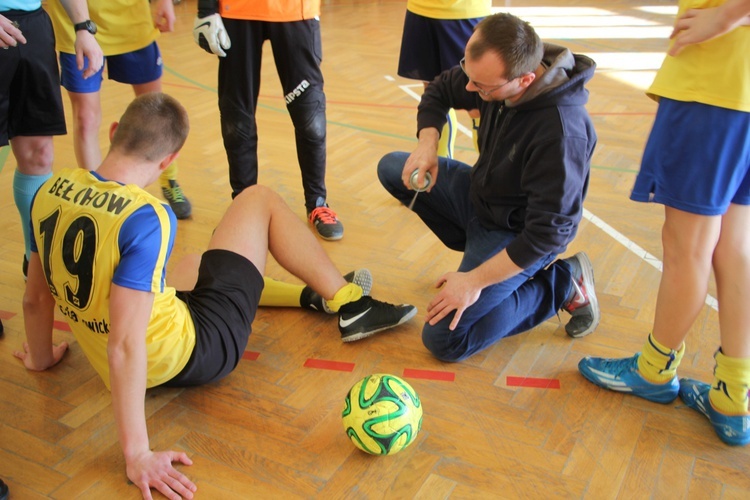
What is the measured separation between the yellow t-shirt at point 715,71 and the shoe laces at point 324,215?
1.69 meters

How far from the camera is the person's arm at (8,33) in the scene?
7.04 ft

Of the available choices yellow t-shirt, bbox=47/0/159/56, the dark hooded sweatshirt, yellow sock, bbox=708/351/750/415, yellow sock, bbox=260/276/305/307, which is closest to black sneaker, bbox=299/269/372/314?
yellow sock, bbox=260/276/305/307

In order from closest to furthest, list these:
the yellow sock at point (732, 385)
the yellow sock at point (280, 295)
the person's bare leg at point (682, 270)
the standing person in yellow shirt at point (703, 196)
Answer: the standing person in yellow shirt at point (703, 196) → the person's bare leg at point (682, 270) → the yellow sock at point (732, 385) → the yellow sock at point (280, 295)

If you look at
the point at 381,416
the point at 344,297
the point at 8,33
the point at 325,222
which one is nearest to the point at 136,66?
the point at 8,33

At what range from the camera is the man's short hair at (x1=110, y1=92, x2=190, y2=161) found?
1.82m

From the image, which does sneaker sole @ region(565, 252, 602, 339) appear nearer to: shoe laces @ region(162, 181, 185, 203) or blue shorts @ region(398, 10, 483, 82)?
blue shorts @ region(398, 10, 483, 82)

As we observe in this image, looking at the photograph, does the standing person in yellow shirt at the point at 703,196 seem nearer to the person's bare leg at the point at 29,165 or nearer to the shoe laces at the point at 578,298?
the shoe laces at the point at 578,298

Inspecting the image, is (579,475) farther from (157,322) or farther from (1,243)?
(1,243)

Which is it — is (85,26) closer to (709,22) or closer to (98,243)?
(98,243)

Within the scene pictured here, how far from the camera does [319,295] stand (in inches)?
102

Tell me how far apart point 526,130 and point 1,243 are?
2350 mm

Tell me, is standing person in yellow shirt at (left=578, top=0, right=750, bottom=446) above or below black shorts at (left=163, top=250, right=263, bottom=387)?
above

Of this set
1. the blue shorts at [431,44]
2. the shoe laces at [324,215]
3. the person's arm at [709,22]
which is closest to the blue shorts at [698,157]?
the person's arm at [709,22]

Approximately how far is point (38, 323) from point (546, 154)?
160cm
